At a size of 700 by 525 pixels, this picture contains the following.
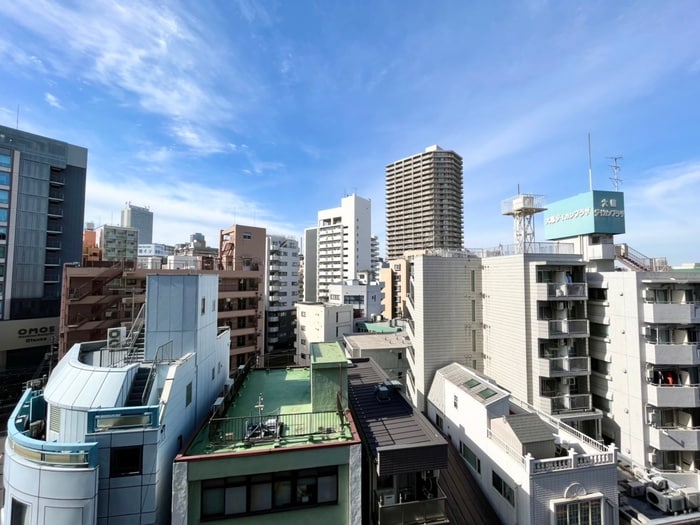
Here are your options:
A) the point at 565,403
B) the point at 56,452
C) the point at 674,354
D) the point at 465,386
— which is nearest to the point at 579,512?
the point at 465,386

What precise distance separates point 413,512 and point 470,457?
8085 millimetres

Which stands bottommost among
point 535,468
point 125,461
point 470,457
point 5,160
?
point 470,457

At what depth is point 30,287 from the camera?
42531mm

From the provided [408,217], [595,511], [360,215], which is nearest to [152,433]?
[595,511]

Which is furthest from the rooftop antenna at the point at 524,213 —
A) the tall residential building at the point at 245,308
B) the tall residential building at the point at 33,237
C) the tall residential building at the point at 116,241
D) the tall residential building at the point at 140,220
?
the tall residential building at the point at 140,220

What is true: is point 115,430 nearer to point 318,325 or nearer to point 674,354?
point 674,354

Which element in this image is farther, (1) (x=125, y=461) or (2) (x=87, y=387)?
(2) (x=87, y=387)

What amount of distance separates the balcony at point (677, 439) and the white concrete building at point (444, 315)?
10.1 metres

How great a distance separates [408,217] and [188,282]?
336ft

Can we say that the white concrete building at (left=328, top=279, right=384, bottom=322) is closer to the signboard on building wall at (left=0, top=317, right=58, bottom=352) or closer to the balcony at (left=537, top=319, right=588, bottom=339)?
the balcony at (left=537, top=319, right=588, bottom=339)

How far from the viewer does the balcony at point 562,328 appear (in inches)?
796

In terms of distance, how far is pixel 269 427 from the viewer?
10844mm

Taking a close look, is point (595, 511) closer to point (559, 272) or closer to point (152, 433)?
point (559, 272)

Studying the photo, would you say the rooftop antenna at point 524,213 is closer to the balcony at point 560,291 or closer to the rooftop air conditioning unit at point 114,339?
the balcony at point 560,291
